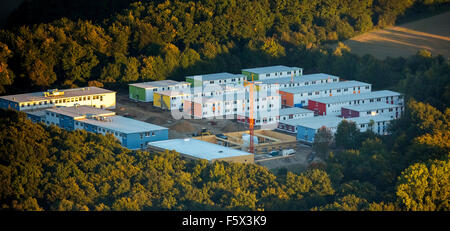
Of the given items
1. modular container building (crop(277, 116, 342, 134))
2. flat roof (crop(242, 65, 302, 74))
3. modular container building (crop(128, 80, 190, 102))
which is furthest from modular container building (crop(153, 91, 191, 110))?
flat roof (crop(242, 65, 302, 74))

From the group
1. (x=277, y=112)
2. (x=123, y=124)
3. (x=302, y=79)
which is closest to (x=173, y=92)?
(x=277, y=112)

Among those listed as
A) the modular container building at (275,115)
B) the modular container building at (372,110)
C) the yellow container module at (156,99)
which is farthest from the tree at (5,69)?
the modular container building at (372,110)

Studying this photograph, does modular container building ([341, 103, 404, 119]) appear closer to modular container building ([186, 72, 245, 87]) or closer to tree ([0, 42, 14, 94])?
modular container building ([186, 72, 245, 87])

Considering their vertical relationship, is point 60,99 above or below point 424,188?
above

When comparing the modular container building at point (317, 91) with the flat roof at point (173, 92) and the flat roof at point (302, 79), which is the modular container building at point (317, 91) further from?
the flat roof at point (173, 92)

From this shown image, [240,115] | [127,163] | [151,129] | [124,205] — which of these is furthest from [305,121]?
[124,205]

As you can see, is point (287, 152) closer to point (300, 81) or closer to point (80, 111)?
point (80, 111)
